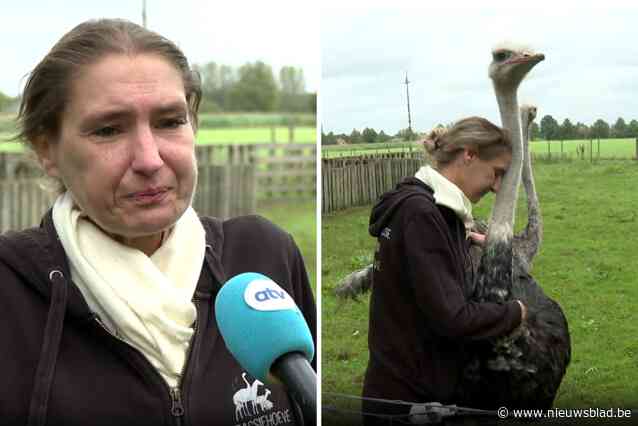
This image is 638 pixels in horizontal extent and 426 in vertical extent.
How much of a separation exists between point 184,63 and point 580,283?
0.93 meters

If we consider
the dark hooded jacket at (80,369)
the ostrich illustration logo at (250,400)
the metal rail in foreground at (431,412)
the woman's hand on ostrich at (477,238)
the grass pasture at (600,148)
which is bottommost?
the metal rail in foreground at (431,412)

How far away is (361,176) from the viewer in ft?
6.61

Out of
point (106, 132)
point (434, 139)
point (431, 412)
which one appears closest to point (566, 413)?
point (431, 412)

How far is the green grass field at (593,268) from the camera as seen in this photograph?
75.4 inches

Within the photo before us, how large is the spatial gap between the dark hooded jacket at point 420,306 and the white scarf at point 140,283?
403mm

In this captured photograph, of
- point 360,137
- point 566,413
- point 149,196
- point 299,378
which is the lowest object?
point 566,413

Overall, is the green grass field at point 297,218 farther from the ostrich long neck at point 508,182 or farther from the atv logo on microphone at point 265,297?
the atv logo on microphone at point 265,297

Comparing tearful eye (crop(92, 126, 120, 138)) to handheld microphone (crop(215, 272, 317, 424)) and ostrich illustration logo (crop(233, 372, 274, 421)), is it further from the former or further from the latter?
ostrich illustration logo (crop(233, 372, 274, 421))

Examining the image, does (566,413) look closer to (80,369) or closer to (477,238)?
(477,238)

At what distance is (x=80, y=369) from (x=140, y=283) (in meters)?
0.20

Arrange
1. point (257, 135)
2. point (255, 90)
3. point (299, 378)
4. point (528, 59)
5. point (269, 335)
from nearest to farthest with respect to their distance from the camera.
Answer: point (299, 378)
point (269, 335)
point (528, 59)
point (255, 90)
point (257, 135)

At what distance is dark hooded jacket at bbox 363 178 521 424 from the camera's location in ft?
6.27

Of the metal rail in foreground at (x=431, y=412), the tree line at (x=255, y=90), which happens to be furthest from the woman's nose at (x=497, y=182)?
the tree line at (x=255, y=90)

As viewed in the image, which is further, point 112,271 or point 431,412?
point 431,412
